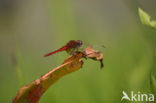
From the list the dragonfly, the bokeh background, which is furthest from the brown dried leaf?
the bokeh background

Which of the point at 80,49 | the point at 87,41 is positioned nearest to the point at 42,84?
the point at 80,49

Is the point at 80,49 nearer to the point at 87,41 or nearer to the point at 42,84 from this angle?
the point at 42,84

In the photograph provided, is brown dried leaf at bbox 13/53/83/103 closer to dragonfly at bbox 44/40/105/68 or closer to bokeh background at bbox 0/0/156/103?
dragonfly at bbox 44/40/105/68

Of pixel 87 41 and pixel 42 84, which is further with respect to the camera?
pixel 87 41

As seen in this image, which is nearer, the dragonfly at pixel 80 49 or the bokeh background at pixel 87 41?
the dragonfly at pixel 80 49

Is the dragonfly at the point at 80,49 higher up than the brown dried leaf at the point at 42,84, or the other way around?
the dragonfly at the point at 80,49

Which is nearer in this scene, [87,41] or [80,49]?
[80,49]

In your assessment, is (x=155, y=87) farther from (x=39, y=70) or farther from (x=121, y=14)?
(x=121, y=14)

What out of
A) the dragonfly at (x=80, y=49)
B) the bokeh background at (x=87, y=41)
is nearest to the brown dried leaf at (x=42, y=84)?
the dragonfly at (x=80, y=49)

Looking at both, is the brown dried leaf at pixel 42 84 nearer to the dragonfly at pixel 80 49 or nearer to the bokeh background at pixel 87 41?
the dragonfly at pixel 80 49
